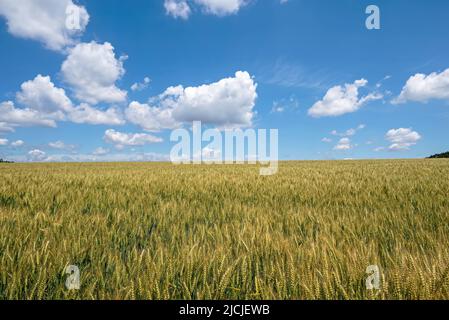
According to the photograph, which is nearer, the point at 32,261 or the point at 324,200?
the point at 32,261

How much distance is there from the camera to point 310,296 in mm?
1272

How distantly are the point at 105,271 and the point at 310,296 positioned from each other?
123 centimetres

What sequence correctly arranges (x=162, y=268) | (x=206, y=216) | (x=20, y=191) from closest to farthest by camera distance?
(x=162, y=268)
(x=206, y=216)
(x=20, y=191)

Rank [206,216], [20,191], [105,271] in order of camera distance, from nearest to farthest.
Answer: [105,271] → [206,216] → [20,191]

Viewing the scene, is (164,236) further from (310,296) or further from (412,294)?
(412,294)

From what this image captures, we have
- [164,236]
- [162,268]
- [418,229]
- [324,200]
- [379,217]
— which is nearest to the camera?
[162,268]
